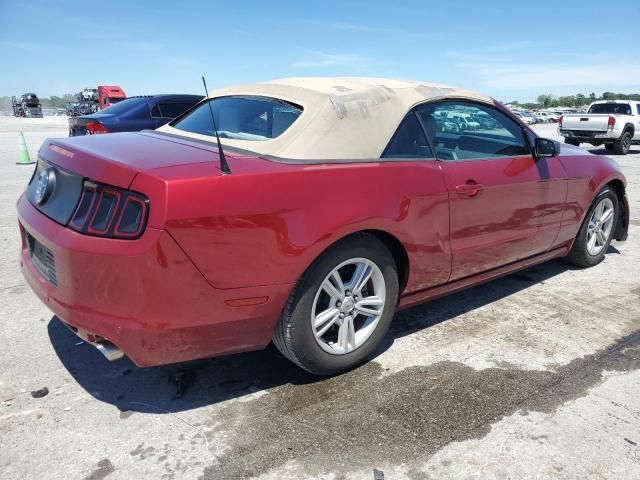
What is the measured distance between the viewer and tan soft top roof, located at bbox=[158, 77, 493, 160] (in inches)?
105

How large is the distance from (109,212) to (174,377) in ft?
3.51

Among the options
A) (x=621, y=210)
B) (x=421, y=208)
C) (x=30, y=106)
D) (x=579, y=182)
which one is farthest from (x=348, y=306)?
(x=30, y=106)

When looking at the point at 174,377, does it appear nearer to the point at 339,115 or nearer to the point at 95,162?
the point at 95,162

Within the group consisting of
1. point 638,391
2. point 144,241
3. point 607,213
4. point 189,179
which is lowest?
point 638,391

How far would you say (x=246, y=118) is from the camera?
3.14m

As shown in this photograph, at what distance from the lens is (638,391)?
280 centimetres

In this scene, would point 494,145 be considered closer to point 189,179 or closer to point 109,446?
point 189,179

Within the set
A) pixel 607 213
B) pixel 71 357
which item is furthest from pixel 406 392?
pixel 607 213

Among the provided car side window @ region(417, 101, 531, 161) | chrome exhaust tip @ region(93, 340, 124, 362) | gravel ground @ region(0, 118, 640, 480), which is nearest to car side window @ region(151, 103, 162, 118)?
gravel ground @ region(0, 118, 640, 480)

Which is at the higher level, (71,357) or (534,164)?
(534,164)

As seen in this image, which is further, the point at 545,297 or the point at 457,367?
the point at 545,297

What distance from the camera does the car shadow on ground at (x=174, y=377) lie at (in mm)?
2645

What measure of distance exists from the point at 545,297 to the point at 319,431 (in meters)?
2.54

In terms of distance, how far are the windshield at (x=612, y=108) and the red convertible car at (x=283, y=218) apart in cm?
1665
